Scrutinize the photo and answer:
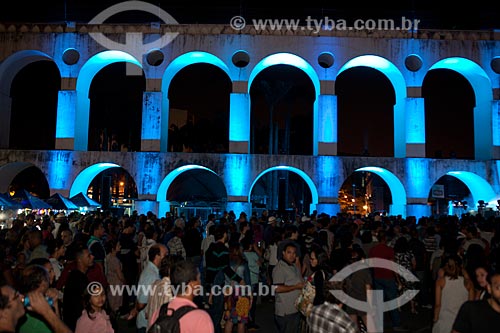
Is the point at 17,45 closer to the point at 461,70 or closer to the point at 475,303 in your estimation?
the point at 461,70

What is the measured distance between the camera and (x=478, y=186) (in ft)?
92.7

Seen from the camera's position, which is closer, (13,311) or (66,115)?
(13,311)

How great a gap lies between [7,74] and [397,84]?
2302cm

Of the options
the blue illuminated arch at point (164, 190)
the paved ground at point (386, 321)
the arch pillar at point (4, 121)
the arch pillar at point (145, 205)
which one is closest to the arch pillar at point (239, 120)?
the blue illuminated arch at point (164, 190)

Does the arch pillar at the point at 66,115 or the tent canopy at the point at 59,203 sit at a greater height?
the arch pillar at the point at 66,115

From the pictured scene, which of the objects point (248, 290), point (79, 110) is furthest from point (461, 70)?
point (248, 290)

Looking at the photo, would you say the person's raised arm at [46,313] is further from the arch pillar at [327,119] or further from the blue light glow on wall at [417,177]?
the blue light glow on wall at [417,177]

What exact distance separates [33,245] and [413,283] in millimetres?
8746

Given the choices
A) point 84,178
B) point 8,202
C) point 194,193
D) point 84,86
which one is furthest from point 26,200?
point 194,193

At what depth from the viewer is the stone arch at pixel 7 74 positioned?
1097 inches

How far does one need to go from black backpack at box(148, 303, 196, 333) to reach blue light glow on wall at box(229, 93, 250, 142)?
22939mm

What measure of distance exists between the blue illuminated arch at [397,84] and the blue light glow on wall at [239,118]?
228 inches

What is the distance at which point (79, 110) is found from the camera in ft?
91.7

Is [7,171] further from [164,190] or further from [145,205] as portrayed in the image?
[164,190]
